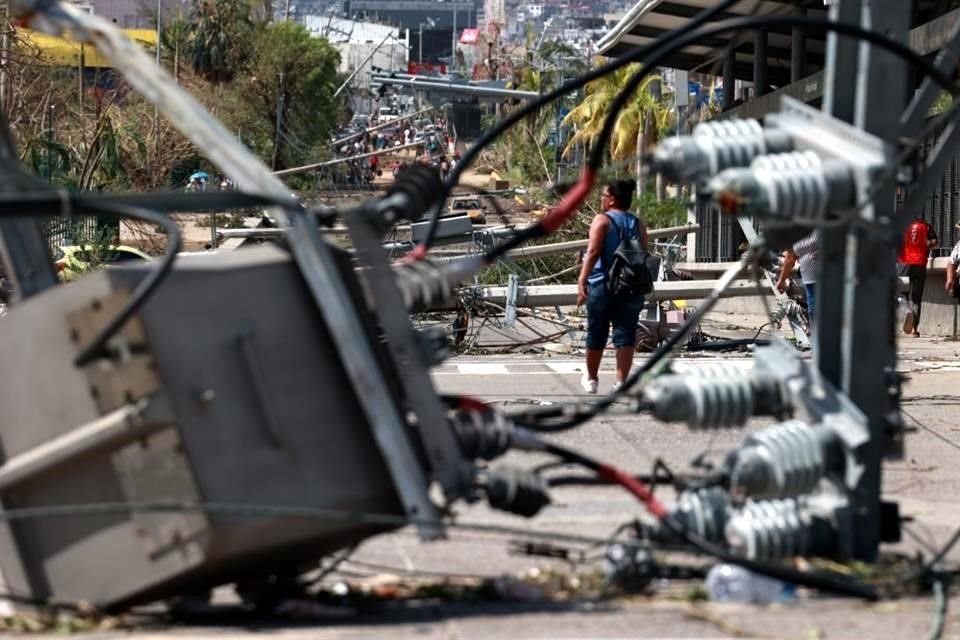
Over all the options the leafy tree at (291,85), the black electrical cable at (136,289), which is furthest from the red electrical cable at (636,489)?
the leafy tree at (291,85)

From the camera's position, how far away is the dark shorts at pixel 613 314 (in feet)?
39.8

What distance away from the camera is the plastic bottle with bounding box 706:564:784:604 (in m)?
6.05

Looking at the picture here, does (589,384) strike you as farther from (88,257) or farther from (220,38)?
(220,38)

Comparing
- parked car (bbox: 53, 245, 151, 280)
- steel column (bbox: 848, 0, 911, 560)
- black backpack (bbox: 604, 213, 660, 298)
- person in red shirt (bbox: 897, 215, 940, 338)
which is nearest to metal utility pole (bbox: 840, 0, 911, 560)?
steel column (bbox: 848, 0, 911, 560)

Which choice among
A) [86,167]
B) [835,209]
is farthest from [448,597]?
[86,167]

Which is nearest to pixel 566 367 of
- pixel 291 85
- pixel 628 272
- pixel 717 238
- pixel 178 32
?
pixel 628 272

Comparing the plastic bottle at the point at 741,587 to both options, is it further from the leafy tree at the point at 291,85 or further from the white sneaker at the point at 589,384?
the leafy tree at the point at 291,85

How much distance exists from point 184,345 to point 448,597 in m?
1.55

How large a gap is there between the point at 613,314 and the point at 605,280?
1.04 feet

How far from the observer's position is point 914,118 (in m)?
6.46

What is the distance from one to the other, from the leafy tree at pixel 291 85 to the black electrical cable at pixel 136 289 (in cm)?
6573

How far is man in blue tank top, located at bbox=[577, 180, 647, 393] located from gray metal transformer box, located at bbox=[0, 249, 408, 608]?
20.4ft

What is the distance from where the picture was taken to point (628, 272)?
39.1ft

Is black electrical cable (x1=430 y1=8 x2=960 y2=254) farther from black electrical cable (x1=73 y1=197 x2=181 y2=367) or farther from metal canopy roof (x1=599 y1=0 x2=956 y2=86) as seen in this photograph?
metal canopy roof (x1=599 y1=0 x2=956 y2=86)
